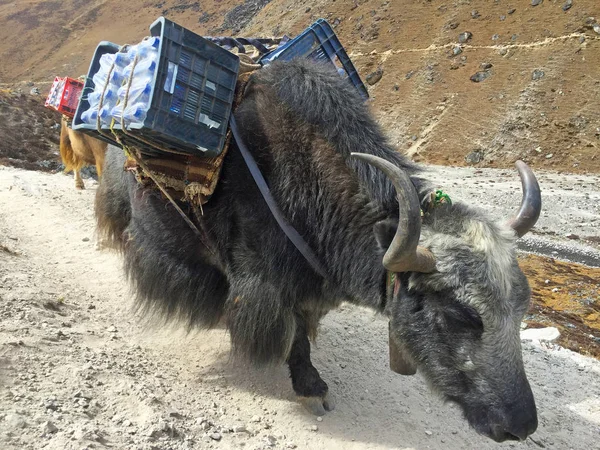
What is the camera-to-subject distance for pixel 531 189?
2.66 metres

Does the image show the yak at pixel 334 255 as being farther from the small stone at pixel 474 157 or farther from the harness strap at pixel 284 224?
the small stone at pixel 474 157

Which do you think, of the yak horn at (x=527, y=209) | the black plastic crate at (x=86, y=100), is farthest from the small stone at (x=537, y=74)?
the black plastic crate at (x=86, y=100)

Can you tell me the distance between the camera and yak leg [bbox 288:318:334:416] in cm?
319

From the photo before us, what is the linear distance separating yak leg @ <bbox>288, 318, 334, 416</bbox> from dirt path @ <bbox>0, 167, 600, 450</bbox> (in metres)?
0.09

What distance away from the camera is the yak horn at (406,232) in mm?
2145

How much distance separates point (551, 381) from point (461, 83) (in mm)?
14146

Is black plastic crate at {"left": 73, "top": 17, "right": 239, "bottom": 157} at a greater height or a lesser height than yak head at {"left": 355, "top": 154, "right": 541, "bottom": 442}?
greater

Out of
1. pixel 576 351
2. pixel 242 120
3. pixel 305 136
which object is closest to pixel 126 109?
pixel 242 120

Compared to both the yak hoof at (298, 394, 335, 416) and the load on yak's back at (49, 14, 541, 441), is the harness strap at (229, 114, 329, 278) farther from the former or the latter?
the yak hoof at (298, 394, 335, 416)

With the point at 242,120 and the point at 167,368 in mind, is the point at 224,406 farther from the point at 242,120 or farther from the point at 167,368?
the point at 242,120

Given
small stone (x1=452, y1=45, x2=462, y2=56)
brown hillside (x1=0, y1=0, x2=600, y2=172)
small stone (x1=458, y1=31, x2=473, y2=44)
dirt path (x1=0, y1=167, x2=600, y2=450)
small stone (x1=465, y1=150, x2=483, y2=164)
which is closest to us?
dirt path (x1=0, y1=167, x2=600, y2=450)

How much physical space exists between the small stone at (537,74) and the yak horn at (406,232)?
48.7ft

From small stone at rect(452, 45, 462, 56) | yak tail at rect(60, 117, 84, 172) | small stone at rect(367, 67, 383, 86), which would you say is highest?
small stone at rect(452, 45, 462, 56)

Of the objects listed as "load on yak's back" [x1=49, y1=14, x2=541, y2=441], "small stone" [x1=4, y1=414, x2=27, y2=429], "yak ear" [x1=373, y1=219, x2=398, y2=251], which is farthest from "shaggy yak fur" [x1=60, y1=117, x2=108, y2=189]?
"yak ear" [x1=373, y1=219, x2=398, y2=251]
